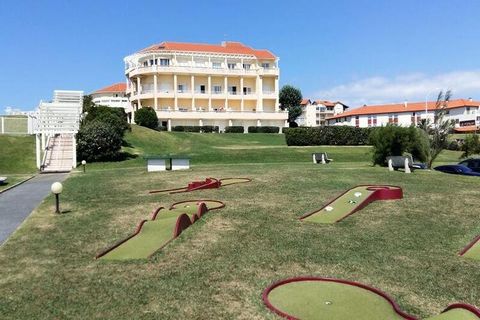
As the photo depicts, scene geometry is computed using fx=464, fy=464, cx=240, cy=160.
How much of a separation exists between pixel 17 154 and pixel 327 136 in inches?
1019

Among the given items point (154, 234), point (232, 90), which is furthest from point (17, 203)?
point (232, 90)

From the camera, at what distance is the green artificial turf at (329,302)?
5352 mm

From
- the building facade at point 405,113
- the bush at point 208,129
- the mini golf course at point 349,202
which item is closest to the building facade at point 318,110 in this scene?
the building facade at point 405,113

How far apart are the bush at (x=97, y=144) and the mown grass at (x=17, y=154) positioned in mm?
3270

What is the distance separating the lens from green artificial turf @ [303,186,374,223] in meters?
11.1

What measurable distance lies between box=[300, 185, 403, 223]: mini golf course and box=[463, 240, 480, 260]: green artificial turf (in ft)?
10.1

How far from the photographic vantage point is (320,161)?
30.6m

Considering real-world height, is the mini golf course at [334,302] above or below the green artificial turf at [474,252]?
above

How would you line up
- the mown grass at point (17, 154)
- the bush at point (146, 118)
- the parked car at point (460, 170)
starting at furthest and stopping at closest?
the bush at point (146, 118)
the mown grass at point (17, 154)
the parked car at point (460, 170)

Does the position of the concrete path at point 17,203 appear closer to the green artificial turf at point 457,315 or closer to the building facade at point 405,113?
the green artificial turf at point 457,315

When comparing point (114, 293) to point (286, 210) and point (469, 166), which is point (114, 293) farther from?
point (469, 166)

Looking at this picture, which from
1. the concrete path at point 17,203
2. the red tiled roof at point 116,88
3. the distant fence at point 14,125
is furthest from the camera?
the red tiled roof at point 116,88

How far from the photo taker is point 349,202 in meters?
12.7

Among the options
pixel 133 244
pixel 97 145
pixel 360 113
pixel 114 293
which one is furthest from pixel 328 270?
pixel 360 113
